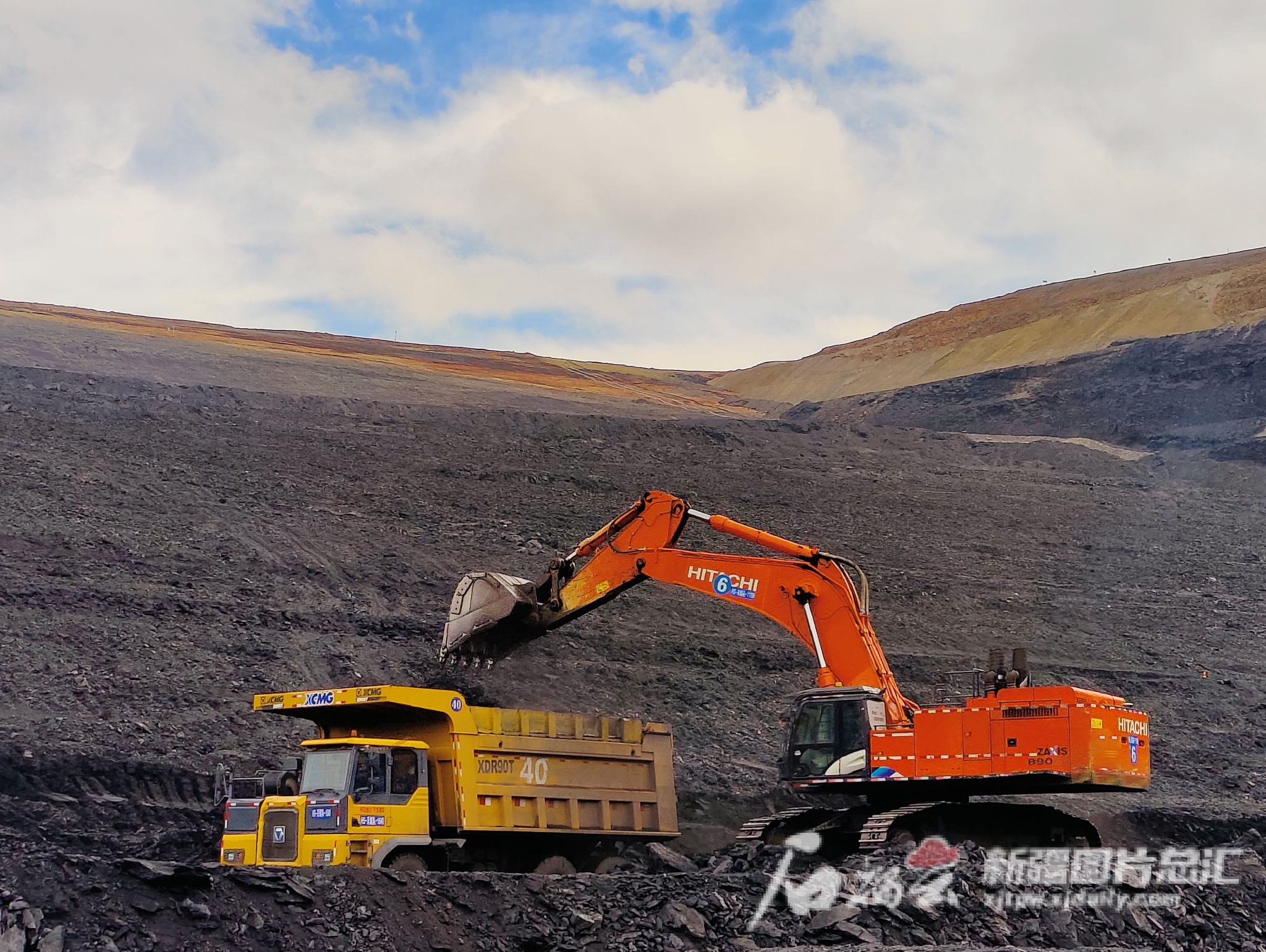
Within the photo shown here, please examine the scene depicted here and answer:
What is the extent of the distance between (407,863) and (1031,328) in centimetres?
4513

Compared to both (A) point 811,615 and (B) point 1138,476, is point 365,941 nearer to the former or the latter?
(A) point 811,615

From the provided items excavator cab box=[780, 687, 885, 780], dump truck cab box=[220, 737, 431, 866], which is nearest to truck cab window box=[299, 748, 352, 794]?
dump truck cab box=[220, 737, 431, 866]

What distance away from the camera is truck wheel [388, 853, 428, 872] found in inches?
448

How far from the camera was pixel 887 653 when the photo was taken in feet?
76.6

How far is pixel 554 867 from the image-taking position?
12.8 meters

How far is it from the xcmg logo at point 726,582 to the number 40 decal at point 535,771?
2.70 meters

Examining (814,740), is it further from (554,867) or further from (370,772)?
(370,772)

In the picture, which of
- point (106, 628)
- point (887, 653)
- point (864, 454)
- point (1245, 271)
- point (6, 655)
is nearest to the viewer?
point (6, 655)

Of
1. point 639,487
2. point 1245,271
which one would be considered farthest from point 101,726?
point 1245,271

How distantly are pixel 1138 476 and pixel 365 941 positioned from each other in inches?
1205

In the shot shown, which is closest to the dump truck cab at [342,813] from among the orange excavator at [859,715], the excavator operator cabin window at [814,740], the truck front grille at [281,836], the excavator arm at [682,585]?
the truck front grille at [281,836]

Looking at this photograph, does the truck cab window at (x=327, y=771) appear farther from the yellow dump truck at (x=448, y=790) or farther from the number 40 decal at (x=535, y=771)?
the number 40 decal at (x=535, y=771)

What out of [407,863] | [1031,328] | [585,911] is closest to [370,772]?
[407,863]

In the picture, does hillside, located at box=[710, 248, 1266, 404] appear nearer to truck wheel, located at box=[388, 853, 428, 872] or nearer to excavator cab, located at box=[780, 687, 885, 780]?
excavator cab, located at box=[780, 687, 885, 780]
